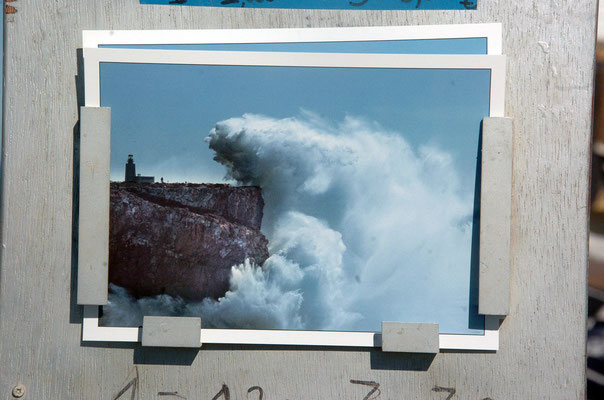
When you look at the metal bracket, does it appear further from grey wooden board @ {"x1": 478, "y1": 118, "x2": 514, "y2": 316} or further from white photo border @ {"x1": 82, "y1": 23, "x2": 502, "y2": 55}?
grey wooden board @ {"x1": 478, "y1": 118, "x2": 514, "y2": 316}

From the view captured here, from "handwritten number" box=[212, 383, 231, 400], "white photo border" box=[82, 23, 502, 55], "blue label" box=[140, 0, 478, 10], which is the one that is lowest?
"handwritten number" box=[212, 383, 231, 400]

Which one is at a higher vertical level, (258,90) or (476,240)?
(258,90)

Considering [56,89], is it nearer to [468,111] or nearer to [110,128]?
[110,128]

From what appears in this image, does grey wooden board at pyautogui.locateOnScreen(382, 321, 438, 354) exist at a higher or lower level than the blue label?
lower

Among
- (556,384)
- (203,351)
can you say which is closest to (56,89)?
(203,351)

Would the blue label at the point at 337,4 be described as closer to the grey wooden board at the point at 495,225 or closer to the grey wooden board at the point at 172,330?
the grey wooden board at the point at 495,225

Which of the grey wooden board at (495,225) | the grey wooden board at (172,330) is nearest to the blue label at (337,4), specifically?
the grey wooden board at (495,225)

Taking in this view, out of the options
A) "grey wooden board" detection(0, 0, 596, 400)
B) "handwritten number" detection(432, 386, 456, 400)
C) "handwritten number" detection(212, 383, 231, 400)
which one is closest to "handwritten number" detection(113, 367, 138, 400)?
"grey wooden board" detection(0, 0, 596, 400)

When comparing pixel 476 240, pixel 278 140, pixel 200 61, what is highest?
pixel 200 61

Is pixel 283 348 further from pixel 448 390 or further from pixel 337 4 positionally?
pixel 337 4
